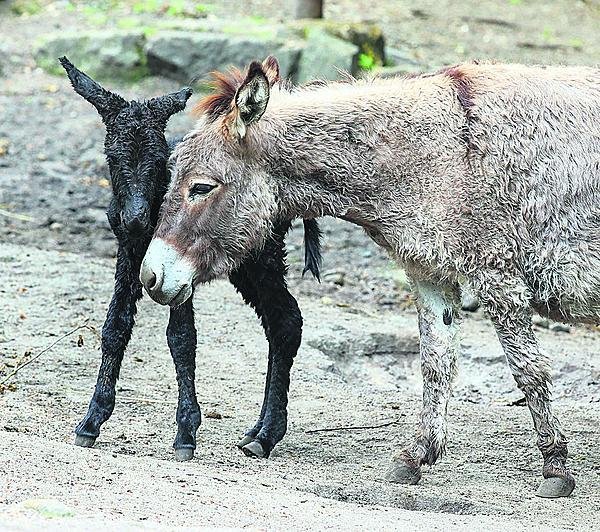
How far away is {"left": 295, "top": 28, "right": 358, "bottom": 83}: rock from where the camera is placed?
523 inches

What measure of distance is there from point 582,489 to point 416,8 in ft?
44.2

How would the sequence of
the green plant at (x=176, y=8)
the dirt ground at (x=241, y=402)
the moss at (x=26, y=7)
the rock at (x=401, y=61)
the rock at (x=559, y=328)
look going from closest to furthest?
the dirt ground at (x=241, y=402) → the rock at (x=559, y=328) → the rock at (x=401, y=61) → the green plant at (x=176, y=8) → the moss at (x=26, y=7)

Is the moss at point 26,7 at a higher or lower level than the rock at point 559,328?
lower

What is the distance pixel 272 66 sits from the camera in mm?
5742

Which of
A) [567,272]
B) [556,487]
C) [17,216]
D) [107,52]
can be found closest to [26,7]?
[107,52]

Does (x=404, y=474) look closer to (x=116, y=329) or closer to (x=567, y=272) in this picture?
(x=567, y=272)

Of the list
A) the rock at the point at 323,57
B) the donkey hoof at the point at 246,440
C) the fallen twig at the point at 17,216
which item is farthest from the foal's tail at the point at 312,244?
the rock at the point at 323,57

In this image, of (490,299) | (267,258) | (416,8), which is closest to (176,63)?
(416,8)

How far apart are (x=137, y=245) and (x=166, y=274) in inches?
17.4

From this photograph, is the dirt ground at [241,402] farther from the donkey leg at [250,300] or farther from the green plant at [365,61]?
the green plant at [365,61]

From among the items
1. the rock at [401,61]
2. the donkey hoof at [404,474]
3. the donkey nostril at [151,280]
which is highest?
the donkey nostril at [151,280]

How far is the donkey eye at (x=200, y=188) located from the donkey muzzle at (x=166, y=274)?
0.97 feet

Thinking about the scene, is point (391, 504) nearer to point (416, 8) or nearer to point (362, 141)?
point (362, 141)

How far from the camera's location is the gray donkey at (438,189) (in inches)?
212
